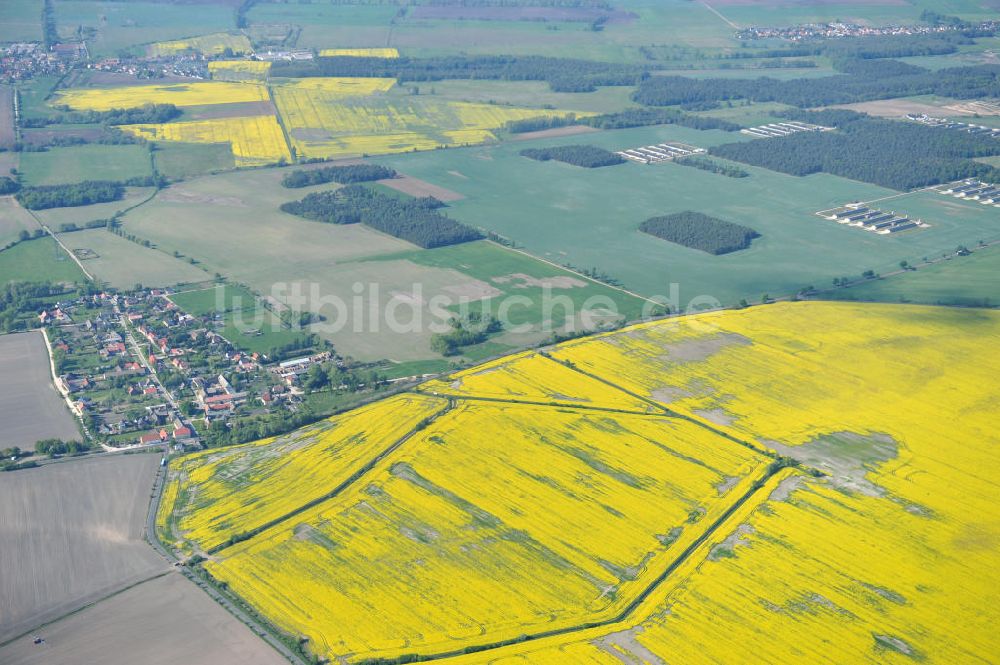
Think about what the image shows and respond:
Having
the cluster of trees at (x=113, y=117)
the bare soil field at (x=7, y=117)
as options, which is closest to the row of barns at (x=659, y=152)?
the cluster of trees at (x=113, y=117)

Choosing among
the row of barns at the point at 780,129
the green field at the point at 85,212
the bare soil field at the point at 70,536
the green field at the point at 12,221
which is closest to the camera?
the bare soil field at the point at 70,536

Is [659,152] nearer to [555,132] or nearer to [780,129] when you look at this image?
[555,132]

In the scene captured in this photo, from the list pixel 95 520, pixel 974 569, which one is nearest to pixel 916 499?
pixel 974 569

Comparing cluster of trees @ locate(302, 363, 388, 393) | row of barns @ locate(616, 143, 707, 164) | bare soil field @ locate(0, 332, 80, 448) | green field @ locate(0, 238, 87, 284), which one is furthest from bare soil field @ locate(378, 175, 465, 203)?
bare soil field @ locate(0, 332, 80, 448)

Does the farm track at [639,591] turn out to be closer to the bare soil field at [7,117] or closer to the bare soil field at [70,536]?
the bare soil field at [70,536]

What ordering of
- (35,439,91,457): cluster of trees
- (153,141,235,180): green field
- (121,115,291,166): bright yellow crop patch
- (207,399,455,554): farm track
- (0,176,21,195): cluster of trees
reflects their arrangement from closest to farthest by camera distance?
1. (207,399,455,554): farm track
2. (35,439,91,457): cluster of trees
3. (0,176,21,195): cluster of trees
4. (153,141,235,180): green field
5. (121,115,291,166): bright yellow crop patch

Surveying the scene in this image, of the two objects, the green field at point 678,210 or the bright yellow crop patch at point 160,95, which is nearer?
the green field at point 678,210

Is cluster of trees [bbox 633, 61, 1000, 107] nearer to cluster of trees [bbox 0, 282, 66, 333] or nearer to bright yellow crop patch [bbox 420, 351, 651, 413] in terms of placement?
bright yellow crop patch [bbox 420, 351, 651, 413]
